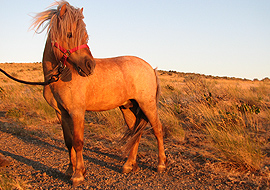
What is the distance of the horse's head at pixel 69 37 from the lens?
10.7ft

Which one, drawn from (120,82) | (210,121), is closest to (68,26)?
(120,82)

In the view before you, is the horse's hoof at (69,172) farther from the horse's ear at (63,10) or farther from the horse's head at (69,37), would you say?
the horse's ear at (63,10)

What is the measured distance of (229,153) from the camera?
3.98 m

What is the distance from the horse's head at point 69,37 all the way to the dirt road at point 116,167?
174 centimetres

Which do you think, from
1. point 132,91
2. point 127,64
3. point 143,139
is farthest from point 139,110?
point 143,139

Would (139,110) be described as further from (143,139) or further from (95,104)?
(143,139)

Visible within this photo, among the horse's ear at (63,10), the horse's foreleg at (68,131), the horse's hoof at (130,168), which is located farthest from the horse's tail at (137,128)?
the horse's ear at (63,10)

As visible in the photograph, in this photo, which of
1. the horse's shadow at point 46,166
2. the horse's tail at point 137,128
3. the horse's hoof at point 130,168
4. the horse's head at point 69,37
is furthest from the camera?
the horse's tail at point 137,128

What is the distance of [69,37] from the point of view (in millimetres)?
3330

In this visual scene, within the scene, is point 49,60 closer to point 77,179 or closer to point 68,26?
point 68,26

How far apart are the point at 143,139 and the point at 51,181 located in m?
2.81

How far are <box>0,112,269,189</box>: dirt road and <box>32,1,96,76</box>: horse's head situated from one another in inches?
68.3

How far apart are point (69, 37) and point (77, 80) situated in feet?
2.05

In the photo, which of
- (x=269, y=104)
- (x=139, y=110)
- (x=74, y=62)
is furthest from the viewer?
(x=269, y=104)
